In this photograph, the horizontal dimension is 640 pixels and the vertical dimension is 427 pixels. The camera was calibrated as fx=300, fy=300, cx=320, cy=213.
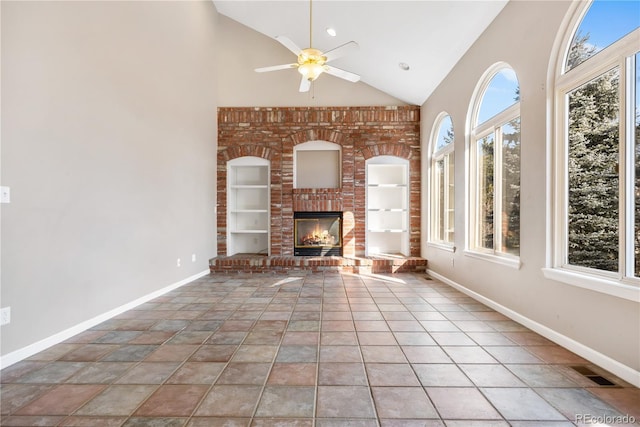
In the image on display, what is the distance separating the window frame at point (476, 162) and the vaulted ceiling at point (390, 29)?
61cm

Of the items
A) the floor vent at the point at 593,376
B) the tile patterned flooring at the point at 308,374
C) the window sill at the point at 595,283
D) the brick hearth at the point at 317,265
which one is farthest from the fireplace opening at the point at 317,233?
the floor vent at the point at 593,376

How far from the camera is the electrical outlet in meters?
2.04

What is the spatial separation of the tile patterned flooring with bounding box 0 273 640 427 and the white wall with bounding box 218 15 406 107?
13.7ft

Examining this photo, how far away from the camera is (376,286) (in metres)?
4.44

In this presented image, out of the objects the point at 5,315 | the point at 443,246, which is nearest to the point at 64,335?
the point at 5,315

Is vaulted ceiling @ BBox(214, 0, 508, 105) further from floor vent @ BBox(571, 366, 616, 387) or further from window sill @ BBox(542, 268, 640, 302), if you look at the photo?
floor vent @ BBox(571, 366, 616, 387)

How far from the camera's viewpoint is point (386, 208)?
20.0 ft

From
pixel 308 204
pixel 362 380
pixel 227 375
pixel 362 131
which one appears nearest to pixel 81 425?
pixel 227 375

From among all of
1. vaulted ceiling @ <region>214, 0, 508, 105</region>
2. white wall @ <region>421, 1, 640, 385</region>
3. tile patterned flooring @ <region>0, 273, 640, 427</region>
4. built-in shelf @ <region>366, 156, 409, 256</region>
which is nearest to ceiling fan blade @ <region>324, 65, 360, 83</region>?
vaulted ceiling @ <region>214, 0, 508, 105</region>

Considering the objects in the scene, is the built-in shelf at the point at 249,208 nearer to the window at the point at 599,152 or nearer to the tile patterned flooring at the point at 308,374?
the tile patterned flooring at the point at 308,374

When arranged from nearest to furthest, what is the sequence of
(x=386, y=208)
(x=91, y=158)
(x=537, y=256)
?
(x=537, y=256), (x=91, y=158), (x=386, y=208)

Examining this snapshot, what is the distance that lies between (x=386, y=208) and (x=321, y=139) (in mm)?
1906

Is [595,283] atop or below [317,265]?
atop

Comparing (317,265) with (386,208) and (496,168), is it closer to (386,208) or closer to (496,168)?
(386,208)
